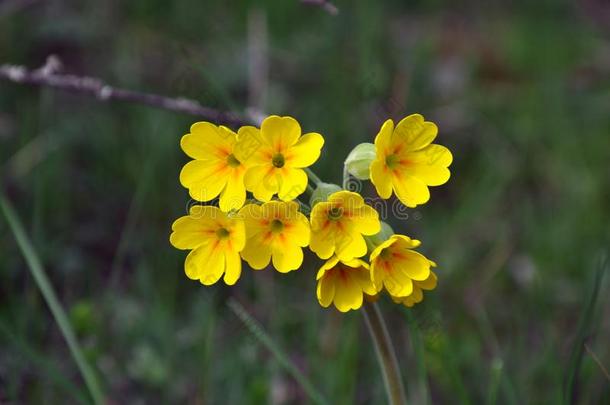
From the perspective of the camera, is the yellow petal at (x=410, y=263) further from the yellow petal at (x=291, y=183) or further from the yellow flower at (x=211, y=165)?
the yellow flower at (x=211, y=165)

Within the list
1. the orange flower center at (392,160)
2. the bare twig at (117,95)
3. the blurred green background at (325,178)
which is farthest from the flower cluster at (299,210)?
the bare twig at (117,95)

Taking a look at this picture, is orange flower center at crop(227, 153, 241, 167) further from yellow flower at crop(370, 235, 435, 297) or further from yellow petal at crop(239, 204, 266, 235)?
yellow flower at crop(370, 235, 435, 297)

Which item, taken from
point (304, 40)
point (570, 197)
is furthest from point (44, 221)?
point (570, 197)

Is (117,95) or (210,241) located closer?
(210,241)

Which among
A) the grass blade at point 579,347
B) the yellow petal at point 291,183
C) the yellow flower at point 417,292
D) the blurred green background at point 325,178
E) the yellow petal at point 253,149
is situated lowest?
the blurred green background at point 325,178

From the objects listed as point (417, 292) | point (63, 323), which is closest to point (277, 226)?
point (417, 292)

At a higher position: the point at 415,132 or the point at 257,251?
the point at 415,132

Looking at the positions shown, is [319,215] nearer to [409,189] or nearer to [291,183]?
[291,183]
